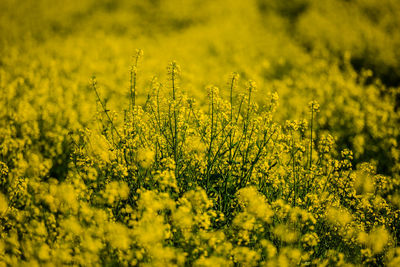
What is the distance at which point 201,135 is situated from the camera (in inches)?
A: 125

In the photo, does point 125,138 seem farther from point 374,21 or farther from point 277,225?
point 374,21

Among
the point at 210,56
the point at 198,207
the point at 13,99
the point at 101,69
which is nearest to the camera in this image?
the point at 198,207

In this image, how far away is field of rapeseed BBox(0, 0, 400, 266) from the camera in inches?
99.3

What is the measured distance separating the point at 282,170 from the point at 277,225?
22.3 inches

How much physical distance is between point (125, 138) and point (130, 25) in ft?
27.9

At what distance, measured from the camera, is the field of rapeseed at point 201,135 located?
252 centimetres

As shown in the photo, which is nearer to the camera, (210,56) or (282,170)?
(282,170)

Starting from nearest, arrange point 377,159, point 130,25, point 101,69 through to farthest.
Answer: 1. point 377,159
2. point 101,69
3. point 130,25

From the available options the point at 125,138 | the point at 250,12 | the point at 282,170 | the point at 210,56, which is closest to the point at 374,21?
the point at 250,12

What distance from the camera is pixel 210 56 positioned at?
8.45m

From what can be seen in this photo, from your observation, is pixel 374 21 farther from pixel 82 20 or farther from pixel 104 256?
pixel 104 256

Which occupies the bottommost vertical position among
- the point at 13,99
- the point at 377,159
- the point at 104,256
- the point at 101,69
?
the point at 104,256

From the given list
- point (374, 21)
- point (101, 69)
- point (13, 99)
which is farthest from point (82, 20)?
point (374, 21)

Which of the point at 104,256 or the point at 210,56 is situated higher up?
the point at 210,56
